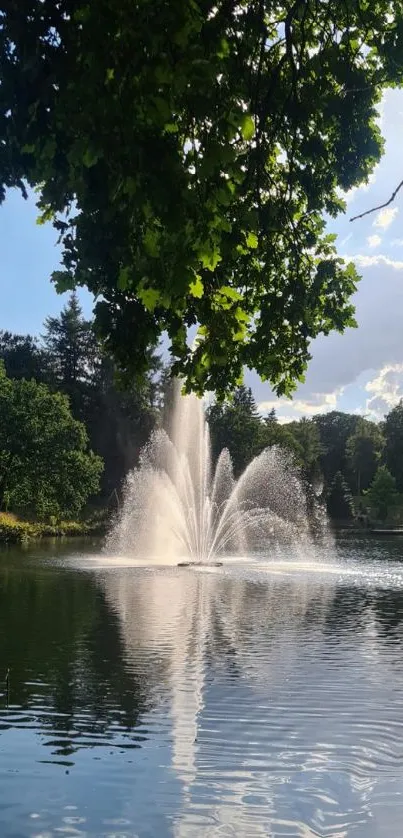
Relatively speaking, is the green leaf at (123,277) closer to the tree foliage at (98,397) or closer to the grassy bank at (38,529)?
the grassy bank at (38,529)

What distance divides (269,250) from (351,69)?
1.75 m

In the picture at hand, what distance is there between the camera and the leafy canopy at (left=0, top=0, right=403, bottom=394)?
351 cm

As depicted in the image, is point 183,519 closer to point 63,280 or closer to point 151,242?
point 63,280

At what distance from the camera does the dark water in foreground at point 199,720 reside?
5434mm

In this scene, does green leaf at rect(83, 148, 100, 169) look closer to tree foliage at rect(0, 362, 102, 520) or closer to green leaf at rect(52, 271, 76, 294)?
green leaf at rect(52, 271, 76, 294)

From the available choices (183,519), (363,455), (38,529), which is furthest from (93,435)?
(363,455)

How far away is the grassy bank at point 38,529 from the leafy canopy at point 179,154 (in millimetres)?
31547

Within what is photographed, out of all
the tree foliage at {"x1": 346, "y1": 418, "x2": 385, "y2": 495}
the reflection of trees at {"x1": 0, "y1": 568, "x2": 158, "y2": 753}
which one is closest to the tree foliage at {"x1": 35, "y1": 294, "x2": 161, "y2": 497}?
the tree foliage at {"x1": 346, "y1": 418, "x2": 385, "y2": 495}

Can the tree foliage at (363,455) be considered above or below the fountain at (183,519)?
above

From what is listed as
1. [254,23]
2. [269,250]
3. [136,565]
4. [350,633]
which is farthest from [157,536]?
[254,23]

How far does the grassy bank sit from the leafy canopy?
103ft

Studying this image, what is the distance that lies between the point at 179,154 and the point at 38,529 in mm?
40429

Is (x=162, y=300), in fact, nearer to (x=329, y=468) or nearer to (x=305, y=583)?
(x=305, y=583)

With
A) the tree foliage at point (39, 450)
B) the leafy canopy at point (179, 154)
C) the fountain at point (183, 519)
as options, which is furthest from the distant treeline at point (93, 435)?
the leafy canopy at point (179, 154)
